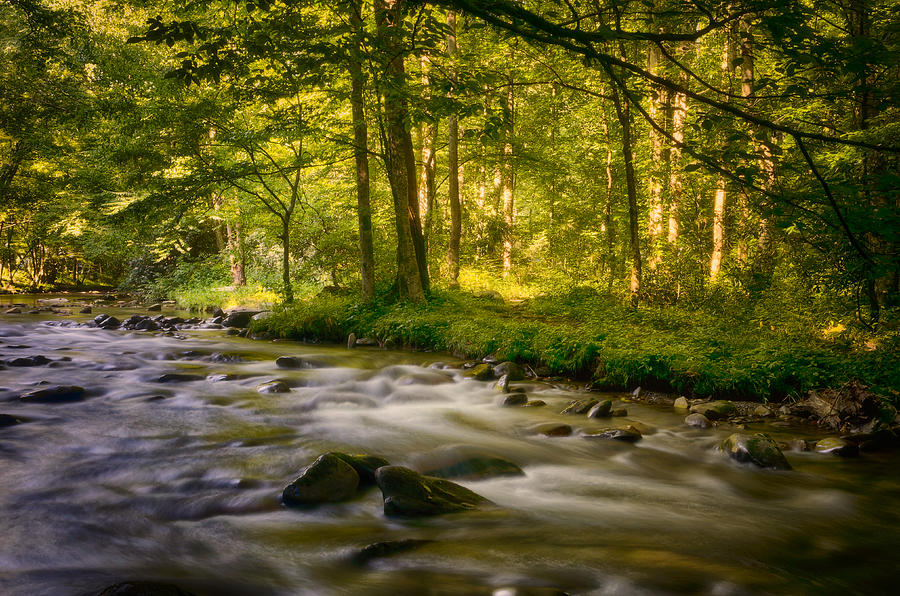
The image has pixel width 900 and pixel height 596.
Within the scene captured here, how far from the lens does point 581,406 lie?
24.4 feet

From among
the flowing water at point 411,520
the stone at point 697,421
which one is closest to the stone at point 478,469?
the flowing water at point 411,520

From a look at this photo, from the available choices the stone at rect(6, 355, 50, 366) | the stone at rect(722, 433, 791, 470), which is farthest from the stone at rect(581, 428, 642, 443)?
the stone at rect(6, 355, 50, 366)

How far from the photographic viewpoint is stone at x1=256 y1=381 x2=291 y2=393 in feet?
28.9

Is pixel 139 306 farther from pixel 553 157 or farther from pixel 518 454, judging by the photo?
pixel 518 454

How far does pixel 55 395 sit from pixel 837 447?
957cm

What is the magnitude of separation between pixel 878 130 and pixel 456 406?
604 centimetres

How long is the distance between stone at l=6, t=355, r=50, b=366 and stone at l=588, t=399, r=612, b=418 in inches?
378

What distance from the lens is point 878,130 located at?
609 cm

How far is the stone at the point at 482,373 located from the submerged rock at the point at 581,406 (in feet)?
6.82

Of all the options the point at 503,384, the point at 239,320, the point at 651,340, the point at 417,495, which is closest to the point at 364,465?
the point at 417,495

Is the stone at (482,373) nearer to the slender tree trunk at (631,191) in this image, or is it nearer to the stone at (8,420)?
the slender tree trunk at (631,191)

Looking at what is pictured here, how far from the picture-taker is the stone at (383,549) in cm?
364

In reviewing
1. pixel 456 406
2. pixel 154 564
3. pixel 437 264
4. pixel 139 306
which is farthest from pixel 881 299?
pixel 139 306

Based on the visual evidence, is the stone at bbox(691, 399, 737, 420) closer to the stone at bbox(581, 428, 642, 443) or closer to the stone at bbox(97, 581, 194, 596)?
the stone at bbox(581, 428, 642, 443)
